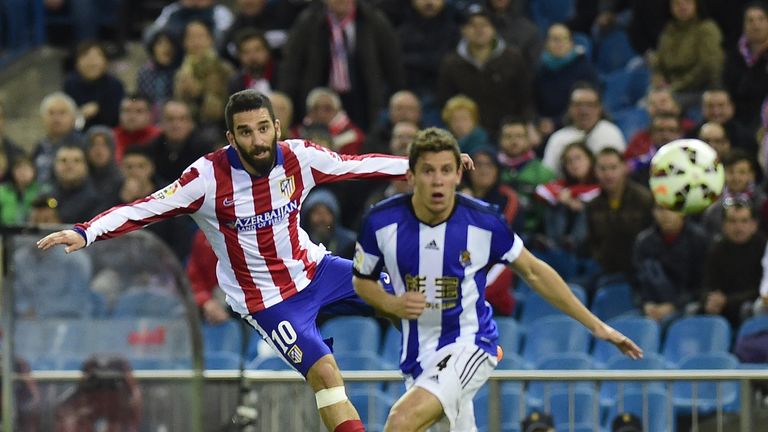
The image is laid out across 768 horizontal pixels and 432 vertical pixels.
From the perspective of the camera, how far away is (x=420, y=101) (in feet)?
→ 52.7

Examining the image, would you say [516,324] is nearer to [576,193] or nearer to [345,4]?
[576,193]

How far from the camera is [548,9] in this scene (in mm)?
17516

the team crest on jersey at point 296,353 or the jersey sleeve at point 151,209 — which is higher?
the jersey sleeve at point 151,209

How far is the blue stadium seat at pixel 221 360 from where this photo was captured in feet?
44.5

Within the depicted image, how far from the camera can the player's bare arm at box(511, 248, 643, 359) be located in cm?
870

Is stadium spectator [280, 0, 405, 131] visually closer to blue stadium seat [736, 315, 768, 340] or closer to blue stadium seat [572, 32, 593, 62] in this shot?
blue stadium seat [572, 32, 593, 62]

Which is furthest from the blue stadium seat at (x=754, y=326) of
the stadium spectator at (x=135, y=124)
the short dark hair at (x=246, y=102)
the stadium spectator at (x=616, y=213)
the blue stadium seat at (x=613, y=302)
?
the stadium spectator at (x=135, y=124)

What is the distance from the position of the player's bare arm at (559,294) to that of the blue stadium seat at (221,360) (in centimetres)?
516

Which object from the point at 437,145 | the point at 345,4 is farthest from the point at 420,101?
the point at 437,145

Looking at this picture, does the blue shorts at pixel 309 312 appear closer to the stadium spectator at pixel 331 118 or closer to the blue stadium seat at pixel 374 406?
the blue stadium seat at pixel 374 406

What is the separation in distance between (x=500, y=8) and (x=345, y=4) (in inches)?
59.4

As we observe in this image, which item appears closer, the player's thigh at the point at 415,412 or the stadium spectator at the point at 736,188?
the player's thigh at the point at 415,412

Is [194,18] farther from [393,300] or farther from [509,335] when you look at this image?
[393,300]

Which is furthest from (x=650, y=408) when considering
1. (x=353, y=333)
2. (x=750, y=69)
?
(x=750, y=69)
